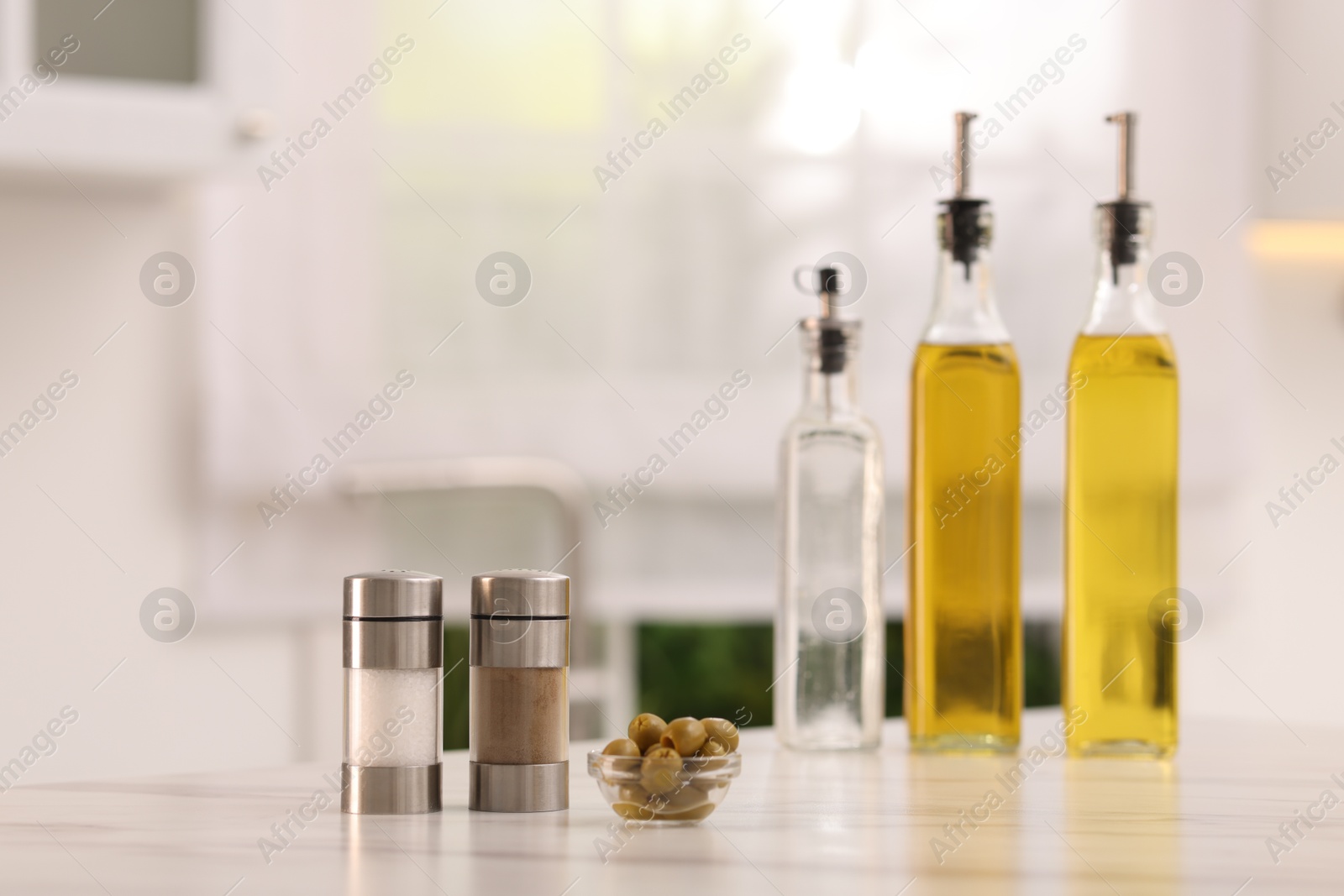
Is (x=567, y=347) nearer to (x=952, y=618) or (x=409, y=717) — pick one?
(x=952, y=618)

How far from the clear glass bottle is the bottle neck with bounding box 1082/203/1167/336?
0.57 feet

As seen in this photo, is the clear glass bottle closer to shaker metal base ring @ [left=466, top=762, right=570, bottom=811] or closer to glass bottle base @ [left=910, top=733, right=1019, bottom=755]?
glass bottle base @ [left=910, top=733, right=1019, bottom=755]

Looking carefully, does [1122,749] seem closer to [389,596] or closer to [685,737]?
[685,737]

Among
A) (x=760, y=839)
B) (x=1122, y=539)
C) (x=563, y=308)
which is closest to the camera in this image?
(x=760, y=839)

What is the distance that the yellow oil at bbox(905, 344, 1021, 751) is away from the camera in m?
0.99

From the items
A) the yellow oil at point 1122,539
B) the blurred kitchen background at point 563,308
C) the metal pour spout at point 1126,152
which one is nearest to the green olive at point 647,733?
the yellow oil at point 1122,539

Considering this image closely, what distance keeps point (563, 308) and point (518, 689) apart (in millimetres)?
1454

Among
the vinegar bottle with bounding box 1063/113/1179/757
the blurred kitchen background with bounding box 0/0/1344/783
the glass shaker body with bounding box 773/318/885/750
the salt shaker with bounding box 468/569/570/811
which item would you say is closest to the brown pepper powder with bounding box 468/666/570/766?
the salt shaker with bounding box 468/569/570/811

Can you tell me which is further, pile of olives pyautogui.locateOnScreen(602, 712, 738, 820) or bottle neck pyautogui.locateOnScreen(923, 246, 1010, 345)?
bottle neck pyautogui.locateOnScreen(923, 246, 1010, 345)

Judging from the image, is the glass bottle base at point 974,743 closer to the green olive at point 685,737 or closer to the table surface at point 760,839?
the table surface at point 760,839

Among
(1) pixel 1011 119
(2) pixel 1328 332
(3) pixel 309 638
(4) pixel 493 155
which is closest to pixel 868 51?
(1) pixel 1011 119

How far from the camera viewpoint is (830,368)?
104 centimetres

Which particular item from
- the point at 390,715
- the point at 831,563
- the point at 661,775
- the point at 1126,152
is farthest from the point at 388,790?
the point at 1126,152

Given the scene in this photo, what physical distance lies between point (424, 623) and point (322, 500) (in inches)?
52.2
